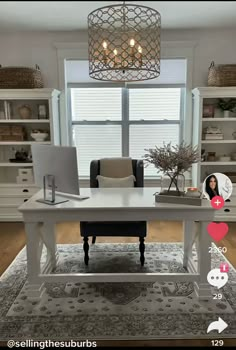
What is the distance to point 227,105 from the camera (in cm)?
399

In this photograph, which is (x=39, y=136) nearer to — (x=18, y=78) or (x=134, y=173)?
(x=18, y=78)

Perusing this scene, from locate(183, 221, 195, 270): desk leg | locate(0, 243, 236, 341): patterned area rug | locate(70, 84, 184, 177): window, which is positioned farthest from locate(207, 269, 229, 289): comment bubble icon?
locate(70, 84, 184, 177): window

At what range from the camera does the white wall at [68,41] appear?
159 inches

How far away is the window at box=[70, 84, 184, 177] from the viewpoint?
14.1 feet

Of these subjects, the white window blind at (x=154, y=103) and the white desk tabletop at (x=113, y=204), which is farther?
the white window blind at (x=154, y=103)

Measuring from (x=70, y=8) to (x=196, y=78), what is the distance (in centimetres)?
196

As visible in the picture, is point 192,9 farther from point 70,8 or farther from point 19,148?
point 19,148

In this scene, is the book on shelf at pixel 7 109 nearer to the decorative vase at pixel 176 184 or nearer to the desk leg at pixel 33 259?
the desk leg at pixel 33 259

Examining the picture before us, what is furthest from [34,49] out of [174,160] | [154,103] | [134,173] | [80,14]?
[174,160]

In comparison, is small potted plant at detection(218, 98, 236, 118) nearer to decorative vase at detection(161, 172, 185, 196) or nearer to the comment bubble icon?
decorative vase at detection(161, 172, 185, 196)

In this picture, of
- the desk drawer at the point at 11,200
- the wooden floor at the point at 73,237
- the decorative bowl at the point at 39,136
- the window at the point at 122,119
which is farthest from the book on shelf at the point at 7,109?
the wooden floor at the point at 73,237

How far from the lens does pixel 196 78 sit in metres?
4.15

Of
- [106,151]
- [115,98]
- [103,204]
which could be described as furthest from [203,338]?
[115,98]

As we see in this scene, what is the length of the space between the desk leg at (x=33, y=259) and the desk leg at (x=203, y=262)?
125 centimetres
